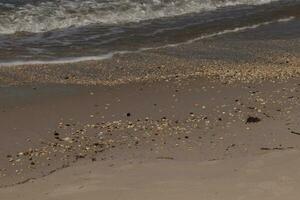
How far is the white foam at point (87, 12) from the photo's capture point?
12.4 metres

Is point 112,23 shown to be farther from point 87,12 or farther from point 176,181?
point 176,181

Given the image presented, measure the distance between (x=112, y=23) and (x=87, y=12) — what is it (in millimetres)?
826

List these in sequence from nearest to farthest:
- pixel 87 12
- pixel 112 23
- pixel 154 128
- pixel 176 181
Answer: pixel 176 181, pixel 154 128, pixel 112 23, pixel 87 12

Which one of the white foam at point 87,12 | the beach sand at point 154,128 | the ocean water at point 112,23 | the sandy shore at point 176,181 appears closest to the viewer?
the sandy shore at point 176,181

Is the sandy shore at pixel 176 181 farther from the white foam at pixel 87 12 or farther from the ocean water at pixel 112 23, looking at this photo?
the white foam at pixel 87 12

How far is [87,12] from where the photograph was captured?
13.4 m

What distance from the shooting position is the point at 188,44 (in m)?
10.6

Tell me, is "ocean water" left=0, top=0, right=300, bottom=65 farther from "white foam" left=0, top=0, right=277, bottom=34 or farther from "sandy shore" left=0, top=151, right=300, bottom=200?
"sandy shore" left=0, top=151, right=300, bottom=200

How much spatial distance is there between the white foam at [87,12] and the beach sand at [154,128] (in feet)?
11.4

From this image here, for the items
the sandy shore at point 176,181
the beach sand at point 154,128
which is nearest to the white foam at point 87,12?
the beach sand at point 154,128

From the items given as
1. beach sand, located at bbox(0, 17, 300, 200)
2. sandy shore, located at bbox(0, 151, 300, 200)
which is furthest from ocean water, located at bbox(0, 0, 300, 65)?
sandy shore, located at bbox(0, 151, 300, 200)

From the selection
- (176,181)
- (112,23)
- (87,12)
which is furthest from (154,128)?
(87,12)

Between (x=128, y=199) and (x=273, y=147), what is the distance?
161 cm

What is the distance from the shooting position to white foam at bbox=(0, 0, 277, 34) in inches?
490
